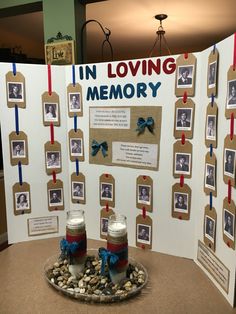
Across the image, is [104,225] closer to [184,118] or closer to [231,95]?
[184,118]

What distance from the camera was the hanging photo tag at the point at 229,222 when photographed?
90cm

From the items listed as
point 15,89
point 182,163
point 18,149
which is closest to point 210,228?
point 182,163

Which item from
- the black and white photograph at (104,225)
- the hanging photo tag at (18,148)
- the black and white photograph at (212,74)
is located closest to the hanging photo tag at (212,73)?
the black and white photograph at (212,74)

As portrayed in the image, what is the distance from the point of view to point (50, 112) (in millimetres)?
1331

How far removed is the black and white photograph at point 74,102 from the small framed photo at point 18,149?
0.26m

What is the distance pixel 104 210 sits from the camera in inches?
52.1

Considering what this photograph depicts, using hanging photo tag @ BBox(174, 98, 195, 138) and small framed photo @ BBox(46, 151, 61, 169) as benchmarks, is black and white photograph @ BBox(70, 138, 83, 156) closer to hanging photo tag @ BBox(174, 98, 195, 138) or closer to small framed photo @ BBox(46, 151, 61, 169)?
small framed photo @ BBox(46, 151, 61, 169)

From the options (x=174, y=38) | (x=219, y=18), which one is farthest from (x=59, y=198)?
(x=174, y=38)

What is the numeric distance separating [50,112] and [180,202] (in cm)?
68

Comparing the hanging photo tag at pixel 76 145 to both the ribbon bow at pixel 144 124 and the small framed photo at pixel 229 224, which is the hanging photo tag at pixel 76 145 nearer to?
the ribbon bow at pixel 144 124

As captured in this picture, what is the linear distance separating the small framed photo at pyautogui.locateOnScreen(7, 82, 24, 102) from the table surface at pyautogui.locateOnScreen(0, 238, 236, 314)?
66 centimetres

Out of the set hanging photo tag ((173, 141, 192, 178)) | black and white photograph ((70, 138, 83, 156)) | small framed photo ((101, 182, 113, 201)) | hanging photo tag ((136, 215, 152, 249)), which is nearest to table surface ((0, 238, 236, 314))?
hanging photo tag ((136, 215, 152, 249))

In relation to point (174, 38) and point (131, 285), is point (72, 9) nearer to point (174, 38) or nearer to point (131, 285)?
point (131, 285)

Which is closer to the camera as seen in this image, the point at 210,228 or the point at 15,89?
the point at 210,228
